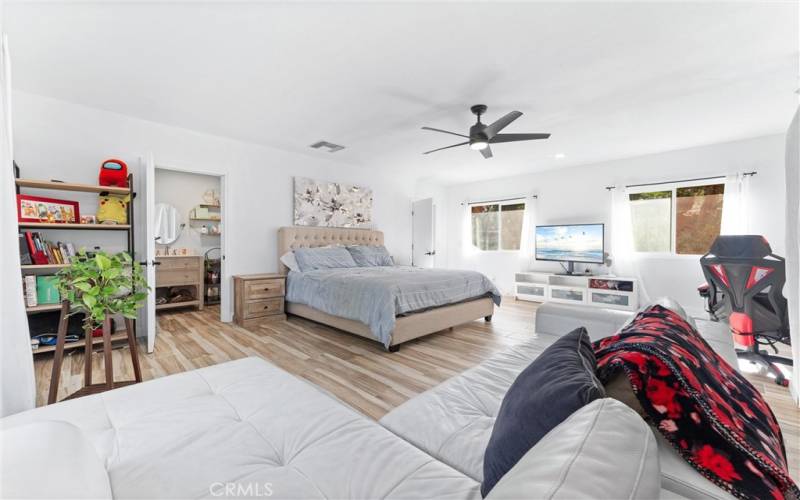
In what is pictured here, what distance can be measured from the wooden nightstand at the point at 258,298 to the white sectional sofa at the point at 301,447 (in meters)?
2.71

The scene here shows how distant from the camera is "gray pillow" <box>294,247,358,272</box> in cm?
434

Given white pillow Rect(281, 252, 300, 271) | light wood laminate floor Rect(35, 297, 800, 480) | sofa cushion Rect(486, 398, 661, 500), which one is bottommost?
light wood laminate floor Rect(35, 297, 800, 480)

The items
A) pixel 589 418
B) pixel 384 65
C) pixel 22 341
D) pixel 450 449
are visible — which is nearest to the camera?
pixel 589 418

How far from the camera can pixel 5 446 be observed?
1.95 feet

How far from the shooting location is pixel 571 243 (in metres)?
5.57

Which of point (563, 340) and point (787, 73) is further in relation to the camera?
point (787, 73)

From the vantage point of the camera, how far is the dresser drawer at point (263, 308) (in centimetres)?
396

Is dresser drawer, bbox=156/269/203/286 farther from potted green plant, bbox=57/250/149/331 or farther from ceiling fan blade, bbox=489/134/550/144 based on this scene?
ceiling fan blade, bbox=489/134/550/144

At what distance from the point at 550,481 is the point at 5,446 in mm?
952

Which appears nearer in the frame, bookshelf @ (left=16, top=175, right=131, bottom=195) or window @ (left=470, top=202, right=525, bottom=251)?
bookshelf @ (left=16, top=175, right=131, bottom=195)

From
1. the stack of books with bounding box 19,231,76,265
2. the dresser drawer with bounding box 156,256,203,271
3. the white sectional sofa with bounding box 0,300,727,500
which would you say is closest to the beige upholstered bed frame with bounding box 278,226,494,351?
the dresser drawer with bounding box 156,256,203,271

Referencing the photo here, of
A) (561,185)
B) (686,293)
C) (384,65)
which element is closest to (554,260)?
(561,185)

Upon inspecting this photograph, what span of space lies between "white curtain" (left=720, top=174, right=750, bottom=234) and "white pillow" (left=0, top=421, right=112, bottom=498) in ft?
20.2

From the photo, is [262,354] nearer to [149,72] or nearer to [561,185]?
[149,72]
